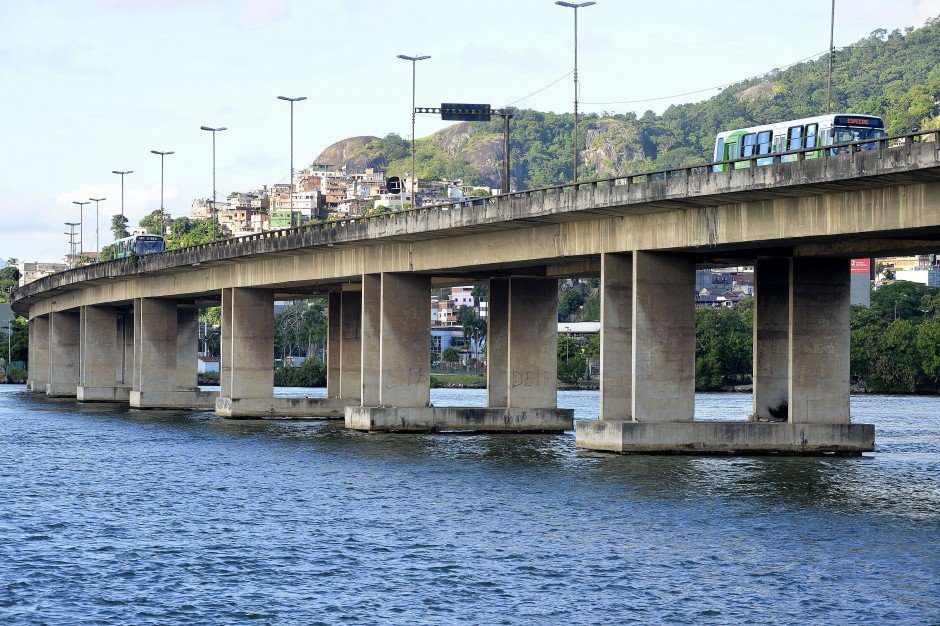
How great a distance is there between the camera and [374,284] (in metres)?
84.6

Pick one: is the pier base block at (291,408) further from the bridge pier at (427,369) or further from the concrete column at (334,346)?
the bridge pier at (427,369)

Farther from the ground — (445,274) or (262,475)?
(445,274)

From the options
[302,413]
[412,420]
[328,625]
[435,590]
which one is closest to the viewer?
[328,625]

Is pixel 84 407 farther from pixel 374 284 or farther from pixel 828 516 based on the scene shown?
pixel 828 516

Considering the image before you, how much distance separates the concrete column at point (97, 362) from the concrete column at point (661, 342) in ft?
257

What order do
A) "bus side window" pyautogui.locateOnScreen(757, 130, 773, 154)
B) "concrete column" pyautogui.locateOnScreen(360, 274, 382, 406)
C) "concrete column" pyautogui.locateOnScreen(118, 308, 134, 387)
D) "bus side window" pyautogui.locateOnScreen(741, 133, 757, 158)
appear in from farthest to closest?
"concrete column" pyautogui.locateOnScreen(118, 308, 134, 387) → "concrete column" pyautogui.locateOnScreen(360, 274, 382, 406) → "bus side window" pyautogui.locateOnScreen(741, 133, 757, 158) → "bus side window" pyautogui.locateOnScreen(757, 130, 773, 154)

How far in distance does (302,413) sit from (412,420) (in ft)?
65.8

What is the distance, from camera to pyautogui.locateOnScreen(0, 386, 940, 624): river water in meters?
32.6

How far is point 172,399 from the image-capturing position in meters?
116

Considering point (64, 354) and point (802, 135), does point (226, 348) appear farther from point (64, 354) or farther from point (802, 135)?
point (64, 354)

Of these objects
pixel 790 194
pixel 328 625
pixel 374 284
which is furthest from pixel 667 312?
pixel 328 625

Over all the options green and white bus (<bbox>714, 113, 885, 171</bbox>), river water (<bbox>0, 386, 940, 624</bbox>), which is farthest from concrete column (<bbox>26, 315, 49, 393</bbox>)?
green and white bus (<bbox>714, 113, 885, 171</bbox>)

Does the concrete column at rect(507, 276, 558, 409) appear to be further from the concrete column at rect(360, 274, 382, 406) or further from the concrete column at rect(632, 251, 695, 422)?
the concrete column at rect(632, 251, 695, 422)

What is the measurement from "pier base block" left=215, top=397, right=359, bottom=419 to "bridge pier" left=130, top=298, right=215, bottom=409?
17.1 meters
